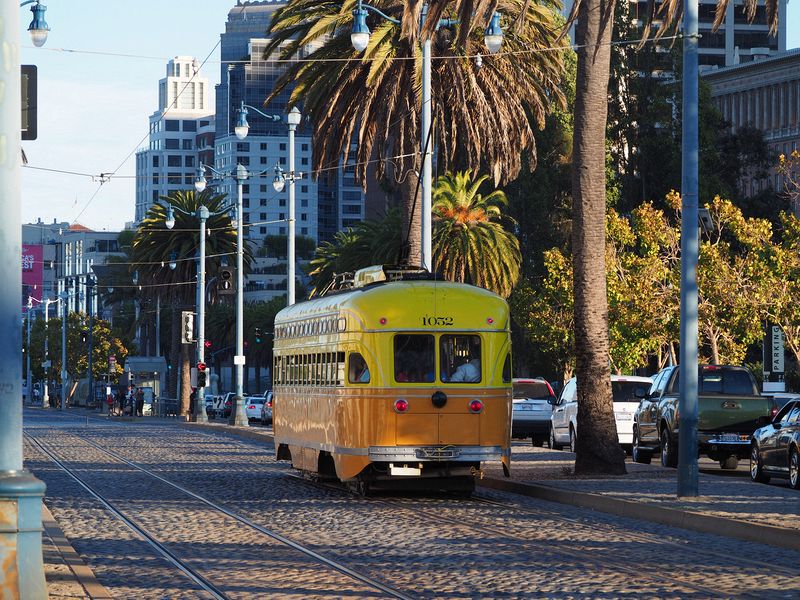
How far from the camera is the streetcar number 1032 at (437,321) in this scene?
2445 cm

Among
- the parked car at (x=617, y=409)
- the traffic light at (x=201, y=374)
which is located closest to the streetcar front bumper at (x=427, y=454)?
the parked car at (x=617, y=409)

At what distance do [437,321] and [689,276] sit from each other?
4.04 m

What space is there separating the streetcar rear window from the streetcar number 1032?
7.1 inches

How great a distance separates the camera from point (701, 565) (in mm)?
15453

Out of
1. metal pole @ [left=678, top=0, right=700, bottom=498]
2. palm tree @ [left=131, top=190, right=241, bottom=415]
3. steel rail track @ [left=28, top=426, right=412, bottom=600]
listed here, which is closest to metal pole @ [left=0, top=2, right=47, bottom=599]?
steel rail track @ [left=28, top=426, right=412, bottom=600]

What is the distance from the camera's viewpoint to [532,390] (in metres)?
49.6

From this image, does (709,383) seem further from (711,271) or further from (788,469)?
(711,271)

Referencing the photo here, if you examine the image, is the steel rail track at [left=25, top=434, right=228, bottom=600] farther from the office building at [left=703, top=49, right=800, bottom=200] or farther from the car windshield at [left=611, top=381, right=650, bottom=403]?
the office building at [left=703, top=49, right=800, bottom=200]

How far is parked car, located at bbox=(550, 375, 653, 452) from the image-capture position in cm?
4028

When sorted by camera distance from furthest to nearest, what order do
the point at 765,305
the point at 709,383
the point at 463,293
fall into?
1. the point at 765,305
2. the point at 709,383
3. the point at 463,293

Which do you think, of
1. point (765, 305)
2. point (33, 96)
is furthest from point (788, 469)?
point (765, 305)

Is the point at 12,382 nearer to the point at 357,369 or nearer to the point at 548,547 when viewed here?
the point at 548,547

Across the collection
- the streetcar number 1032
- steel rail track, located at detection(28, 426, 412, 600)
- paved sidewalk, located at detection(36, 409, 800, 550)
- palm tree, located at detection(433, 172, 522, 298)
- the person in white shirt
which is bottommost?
steel rail track, located at detection(28, 426, 412, 600)

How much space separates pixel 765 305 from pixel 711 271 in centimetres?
220
